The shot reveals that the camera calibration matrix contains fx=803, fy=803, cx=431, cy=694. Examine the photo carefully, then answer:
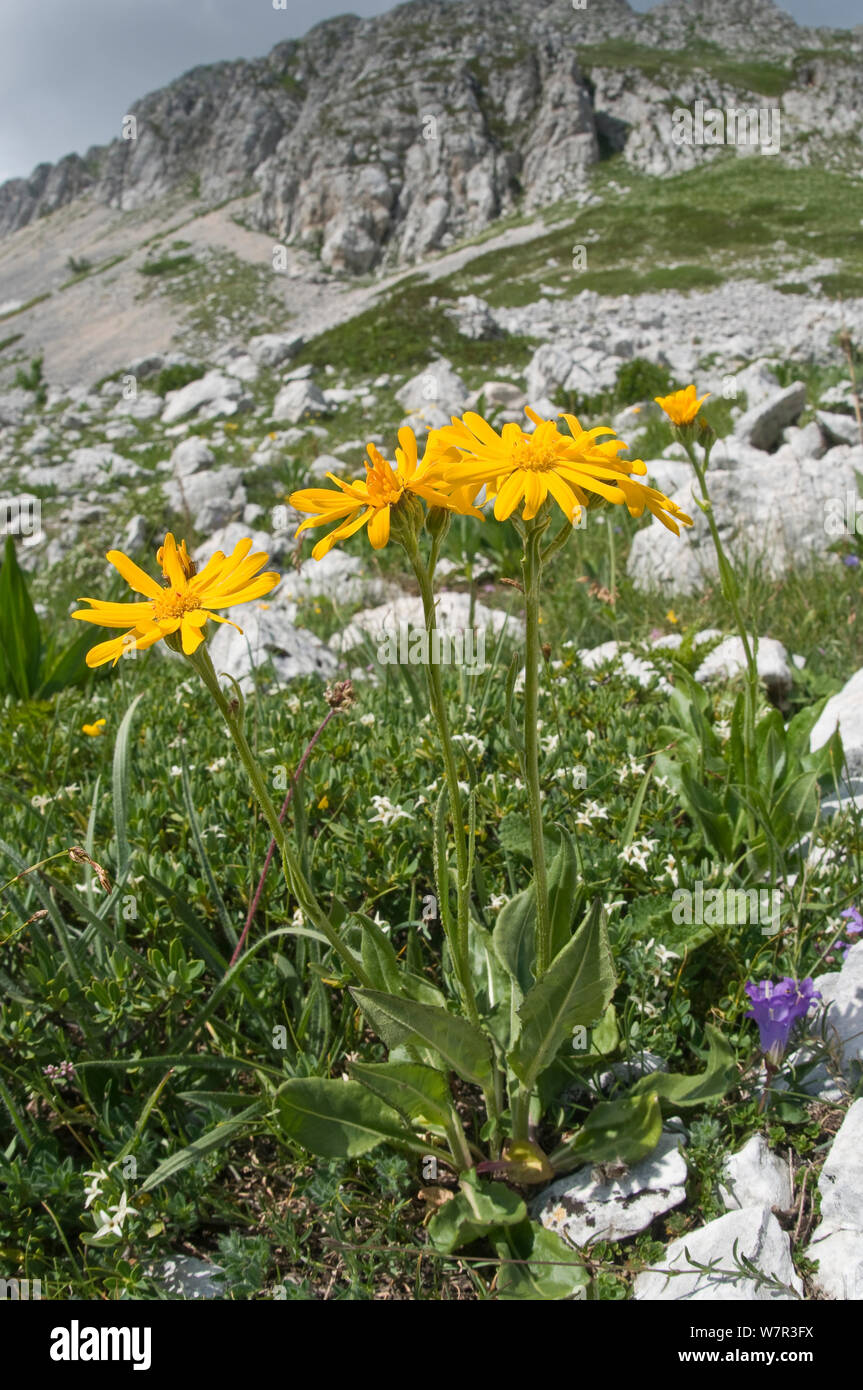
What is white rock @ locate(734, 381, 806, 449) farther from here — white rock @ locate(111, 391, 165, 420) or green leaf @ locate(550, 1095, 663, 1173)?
white rock @ locate(111, 391, 165, 420)

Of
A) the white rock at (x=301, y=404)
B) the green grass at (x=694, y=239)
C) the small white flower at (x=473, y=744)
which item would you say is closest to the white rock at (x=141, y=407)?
the white rock at (x=301, y=404)

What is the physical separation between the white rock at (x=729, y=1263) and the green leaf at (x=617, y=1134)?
19cm

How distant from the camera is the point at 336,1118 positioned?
1.77m

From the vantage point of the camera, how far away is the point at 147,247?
2110 inches

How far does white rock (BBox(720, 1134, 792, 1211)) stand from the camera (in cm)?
178

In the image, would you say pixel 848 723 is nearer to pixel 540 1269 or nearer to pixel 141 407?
pixel 540 1269

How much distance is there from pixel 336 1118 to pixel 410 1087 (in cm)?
20

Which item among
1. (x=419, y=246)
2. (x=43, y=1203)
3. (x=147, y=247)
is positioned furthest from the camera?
(x=147, y=247)

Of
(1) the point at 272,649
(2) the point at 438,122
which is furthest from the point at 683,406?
(2) the point at 438,122

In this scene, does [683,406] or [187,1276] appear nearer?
[187,1276]

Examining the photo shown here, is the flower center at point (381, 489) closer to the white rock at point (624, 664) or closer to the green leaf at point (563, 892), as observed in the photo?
the green leaf at point (563, 892)

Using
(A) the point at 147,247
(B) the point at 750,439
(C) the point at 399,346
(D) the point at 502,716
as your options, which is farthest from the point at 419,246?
(D) the point at 502,716
